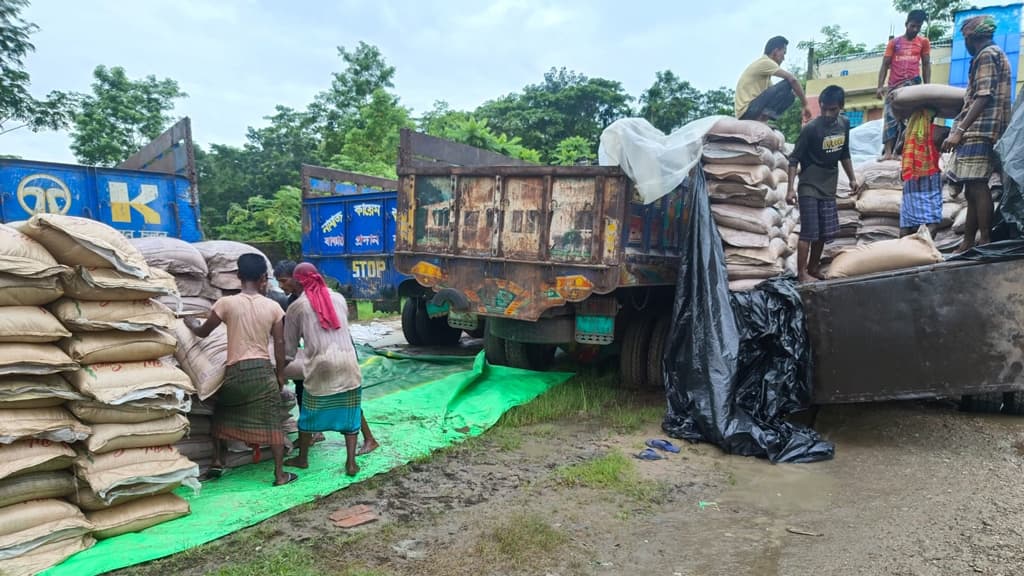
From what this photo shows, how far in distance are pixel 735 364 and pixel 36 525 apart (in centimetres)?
387

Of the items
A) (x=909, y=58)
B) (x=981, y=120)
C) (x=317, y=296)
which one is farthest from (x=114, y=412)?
(x=909, y=58)

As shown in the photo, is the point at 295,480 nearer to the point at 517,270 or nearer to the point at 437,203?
the point at 517,270

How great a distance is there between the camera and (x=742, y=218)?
4.94m

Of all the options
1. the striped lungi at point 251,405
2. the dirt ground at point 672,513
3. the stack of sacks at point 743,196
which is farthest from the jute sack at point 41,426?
the stack of sacks at point 743,196

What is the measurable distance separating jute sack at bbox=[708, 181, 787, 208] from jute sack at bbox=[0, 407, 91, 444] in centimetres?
426

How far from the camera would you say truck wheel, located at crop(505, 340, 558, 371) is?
6.13 m

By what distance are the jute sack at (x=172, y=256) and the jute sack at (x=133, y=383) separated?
83 centimetres

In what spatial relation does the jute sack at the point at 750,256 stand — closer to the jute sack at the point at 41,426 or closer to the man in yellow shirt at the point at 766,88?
the man in yellow shirt at the point at 766,88

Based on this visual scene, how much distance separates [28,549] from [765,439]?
3.81 meters

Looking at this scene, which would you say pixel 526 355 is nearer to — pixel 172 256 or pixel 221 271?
pixel 221 271

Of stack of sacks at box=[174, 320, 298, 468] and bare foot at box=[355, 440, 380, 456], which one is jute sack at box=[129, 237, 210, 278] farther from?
bare foot at box=[355, 440, 380, 456]

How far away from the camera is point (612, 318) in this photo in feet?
16.6

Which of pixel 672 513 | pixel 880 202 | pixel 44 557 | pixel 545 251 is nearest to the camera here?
pixel 44 557

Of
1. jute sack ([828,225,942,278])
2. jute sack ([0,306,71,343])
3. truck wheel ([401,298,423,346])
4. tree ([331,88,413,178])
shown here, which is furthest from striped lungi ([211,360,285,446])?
tree ([331,88,413,178])
